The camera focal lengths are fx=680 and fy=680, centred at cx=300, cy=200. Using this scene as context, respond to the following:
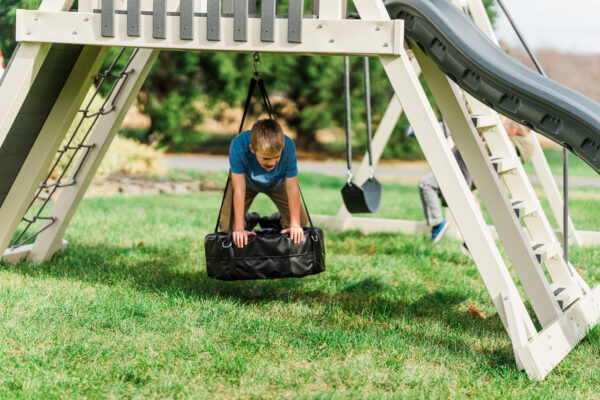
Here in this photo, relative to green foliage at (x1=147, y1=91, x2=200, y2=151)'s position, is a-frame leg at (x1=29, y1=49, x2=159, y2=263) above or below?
above

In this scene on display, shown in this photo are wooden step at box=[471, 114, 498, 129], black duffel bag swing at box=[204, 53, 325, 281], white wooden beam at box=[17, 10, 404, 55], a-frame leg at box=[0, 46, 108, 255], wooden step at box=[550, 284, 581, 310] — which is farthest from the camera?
a-frame leg at box=[0, 46, 108, 255]

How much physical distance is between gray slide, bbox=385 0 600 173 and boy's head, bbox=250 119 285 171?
0.88 m

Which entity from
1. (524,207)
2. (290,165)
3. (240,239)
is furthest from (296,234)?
(524,207)

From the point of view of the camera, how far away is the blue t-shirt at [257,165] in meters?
3.89

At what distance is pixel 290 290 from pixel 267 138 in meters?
1.17

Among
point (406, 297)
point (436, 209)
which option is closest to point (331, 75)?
point (436, 209)

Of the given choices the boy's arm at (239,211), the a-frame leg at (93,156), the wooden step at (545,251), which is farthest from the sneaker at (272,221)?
the wooden step at (545,251)

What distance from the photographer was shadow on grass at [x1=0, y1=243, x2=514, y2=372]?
373 cm

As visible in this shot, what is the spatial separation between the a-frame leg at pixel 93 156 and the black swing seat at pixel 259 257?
1376 mm

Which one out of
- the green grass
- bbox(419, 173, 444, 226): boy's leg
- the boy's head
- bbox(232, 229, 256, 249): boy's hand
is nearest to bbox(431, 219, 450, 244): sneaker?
bbox(419, 173, 444, 226): boy's leg

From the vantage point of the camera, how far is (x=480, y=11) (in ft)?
16.6

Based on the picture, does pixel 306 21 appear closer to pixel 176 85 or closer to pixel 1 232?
pixel 1 232

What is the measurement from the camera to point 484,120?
416cm

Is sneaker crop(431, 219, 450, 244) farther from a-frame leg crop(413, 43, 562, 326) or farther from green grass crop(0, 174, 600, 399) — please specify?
a-frame leg crop(413, 43, 562, 326)
